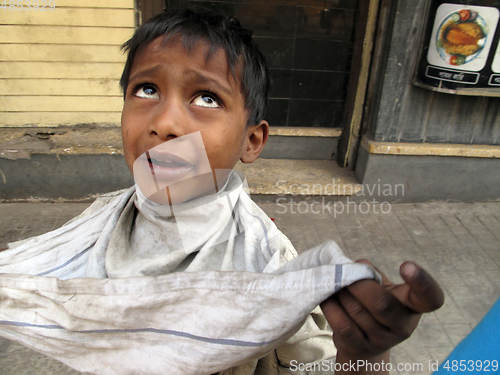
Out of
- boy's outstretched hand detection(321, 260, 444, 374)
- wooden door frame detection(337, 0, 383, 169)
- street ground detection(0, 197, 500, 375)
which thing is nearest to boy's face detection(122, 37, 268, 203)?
boy's outstretched hand detection(321, 260, 444, 374)

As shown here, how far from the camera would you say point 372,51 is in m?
3.49

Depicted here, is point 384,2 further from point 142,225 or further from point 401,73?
point 142,225

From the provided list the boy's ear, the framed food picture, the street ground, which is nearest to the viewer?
the boy's ear

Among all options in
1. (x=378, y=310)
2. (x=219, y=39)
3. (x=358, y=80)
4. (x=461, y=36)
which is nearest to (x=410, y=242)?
(x=358, y=80)

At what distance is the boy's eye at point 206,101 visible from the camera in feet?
3.00

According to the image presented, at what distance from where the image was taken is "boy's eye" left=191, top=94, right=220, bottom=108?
0.91 m

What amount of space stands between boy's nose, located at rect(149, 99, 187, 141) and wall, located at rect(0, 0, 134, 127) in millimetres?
2746

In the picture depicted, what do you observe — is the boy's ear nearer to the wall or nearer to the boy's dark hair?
the boy's dark hair

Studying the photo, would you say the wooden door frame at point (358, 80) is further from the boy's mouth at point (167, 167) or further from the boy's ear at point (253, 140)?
the boy's mouth at point (167, 167)

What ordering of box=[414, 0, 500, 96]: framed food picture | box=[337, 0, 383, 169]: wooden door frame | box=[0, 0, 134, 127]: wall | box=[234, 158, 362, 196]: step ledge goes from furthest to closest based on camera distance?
box=[234, 158, 362, 196]: step ledge
box=[337, 0, 383, 169]: wooden door frame
box=[0, 0, 134, 127]: wall
box=[414, 0, 500, 96]: framed food picture

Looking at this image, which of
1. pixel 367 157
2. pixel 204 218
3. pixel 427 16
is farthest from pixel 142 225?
pixel 427 16

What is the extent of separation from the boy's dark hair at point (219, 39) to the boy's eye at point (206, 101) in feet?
0.32

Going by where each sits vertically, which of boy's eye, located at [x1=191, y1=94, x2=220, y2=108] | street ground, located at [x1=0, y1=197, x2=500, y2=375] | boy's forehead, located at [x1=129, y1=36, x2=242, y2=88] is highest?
boy's forehead, located at [x1=129, y1=36, x2=242, y2=88]

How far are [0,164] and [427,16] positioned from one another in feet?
13.0
